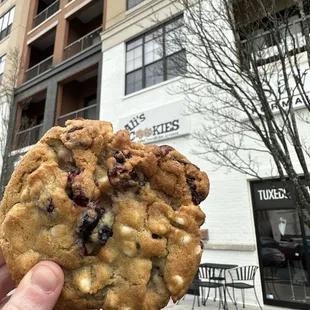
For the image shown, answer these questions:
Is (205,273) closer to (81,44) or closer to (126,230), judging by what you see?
(126,230)

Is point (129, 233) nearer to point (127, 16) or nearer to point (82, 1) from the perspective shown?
point (127, 16)

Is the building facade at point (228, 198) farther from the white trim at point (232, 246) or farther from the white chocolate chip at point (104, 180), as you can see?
the white chocolate chip at point (104, 180)

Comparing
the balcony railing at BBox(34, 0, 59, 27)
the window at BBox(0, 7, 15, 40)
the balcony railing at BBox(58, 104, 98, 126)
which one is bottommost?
the balcony railing at BBox(58, 104, 98, 126)

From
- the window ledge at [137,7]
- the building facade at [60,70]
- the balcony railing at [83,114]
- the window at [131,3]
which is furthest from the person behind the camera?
the building facade at [60,70]

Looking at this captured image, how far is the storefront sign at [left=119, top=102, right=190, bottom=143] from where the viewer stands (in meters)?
9.26

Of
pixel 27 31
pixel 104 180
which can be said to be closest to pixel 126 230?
pixel 104 180

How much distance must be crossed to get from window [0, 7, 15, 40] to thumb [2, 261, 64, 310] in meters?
21.8

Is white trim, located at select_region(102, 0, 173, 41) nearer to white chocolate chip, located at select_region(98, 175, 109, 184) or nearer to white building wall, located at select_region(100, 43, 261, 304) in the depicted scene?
white building wall, located at select_region(100, 43, 261, 304)

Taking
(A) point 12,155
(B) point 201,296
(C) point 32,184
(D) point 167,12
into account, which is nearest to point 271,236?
(B) point 201,296

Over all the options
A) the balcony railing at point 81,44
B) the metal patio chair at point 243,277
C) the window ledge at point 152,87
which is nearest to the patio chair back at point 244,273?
the metal patio chair at point 243,277

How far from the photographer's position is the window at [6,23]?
754 inches

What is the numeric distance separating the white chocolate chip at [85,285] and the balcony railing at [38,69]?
17.1 metres

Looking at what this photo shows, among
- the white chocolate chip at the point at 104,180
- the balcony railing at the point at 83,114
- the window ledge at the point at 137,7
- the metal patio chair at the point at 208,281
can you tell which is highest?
the window ledge at the point at 137,7

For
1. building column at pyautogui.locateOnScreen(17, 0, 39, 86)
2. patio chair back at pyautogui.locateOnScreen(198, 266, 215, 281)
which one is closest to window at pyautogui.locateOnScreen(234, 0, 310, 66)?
patio chair back at pyautogui.locateOnScreen(198, 266, 215, 281)
